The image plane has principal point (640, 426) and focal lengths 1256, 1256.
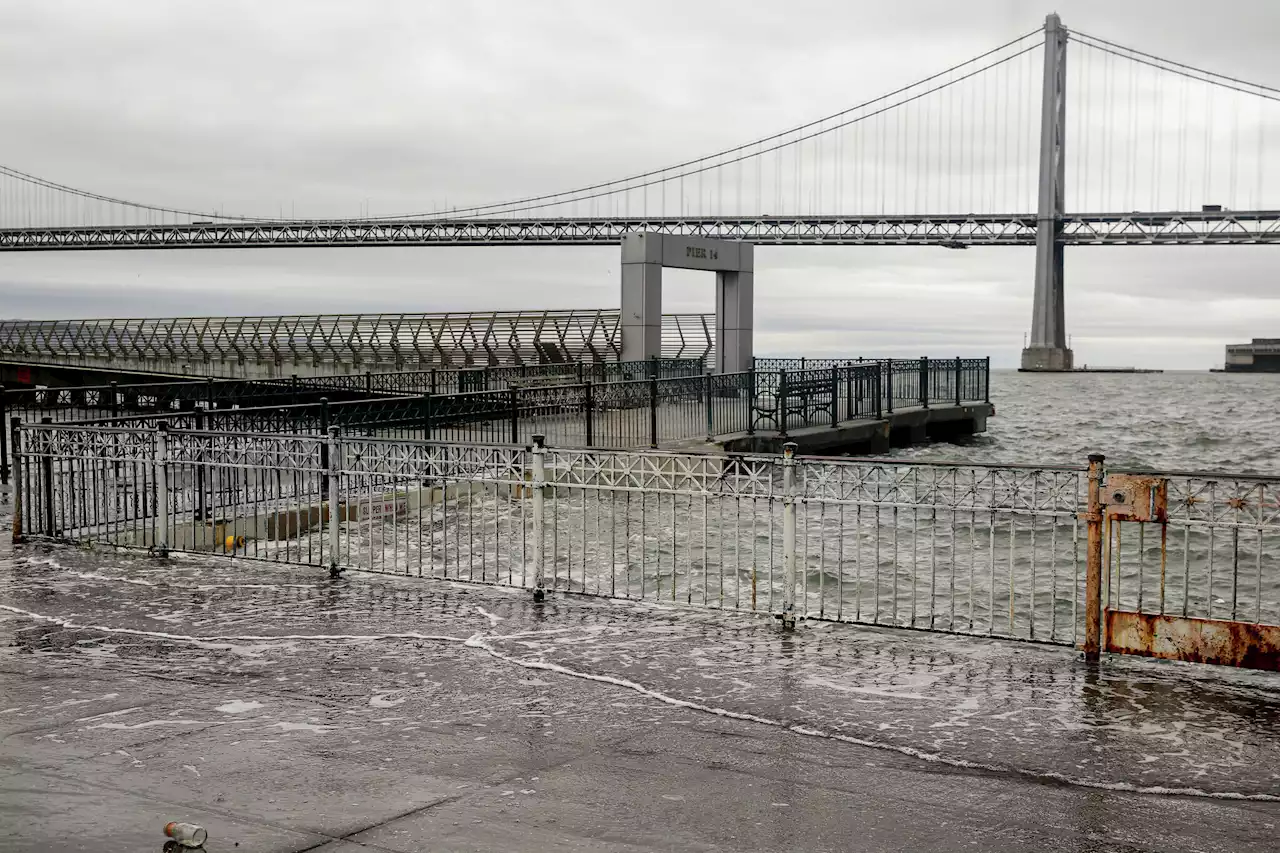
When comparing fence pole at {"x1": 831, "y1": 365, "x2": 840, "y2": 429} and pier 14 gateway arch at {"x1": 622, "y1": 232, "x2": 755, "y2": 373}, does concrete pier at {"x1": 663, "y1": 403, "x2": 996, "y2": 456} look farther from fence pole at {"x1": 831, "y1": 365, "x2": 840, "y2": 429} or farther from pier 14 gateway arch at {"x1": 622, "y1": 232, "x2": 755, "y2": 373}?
pier 14 gateway arch at {"x1": 622, "y1": 232, "x2": 755, "y2": 373}

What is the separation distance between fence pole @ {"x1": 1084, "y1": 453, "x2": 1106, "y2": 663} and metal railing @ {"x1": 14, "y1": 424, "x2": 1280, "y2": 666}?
0.6 inches

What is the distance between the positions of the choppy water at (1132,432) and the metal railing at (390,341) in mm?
11301

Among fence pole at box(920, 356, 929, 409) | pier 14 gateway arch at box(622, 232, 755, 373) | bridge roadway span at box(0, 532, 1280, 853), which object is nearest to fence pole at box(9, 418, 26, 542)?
bridge roadway span at box(0, 532, 1280, 853)

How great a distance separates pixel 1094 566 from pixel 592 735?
3.56 metres

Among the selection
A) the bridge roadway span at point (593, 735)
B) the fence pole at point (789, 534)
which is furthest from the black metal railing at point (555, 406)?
the fence pole at point (789, 534)

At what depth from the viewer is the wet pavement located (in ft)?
17.3

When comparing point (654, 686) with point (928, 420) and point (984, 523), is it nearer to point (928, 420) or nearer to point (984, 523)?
point (984, 523)

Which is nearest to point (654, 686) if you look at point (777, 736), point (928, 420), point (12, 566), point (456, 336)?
point (777, 736)

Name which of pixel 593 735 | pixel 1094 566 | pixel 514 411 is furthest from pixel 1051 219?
pixel 593 735

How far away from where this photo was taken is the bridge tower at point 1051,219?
107 meters

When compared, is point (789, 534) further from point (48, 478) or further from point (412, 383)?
point (412, 383)

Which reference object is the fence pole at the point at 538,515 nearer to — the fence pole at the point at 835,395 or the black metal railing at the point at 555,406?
the black metal railing at the point at 555,406

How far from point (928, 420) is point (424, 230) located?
92.4 meters

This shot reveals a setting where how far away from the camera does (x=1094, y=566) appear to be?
26.4 feet
